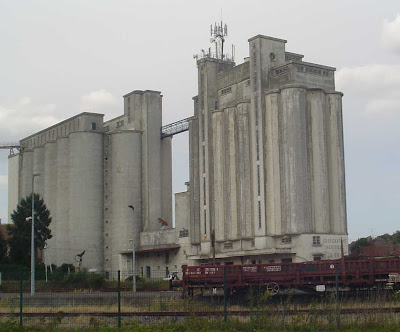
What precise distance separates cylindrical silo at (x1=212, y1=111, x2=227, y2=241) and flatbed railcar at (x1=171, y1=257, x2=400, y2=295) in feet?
129

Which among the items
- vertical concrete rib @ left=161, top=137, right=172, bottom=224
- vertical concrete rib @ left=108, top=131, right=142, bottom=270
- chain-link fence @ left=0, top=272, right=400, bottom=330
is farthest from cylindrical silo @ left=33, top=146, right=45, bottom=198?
chain-link fence @ left=0, top=272, right=400, bottom=330

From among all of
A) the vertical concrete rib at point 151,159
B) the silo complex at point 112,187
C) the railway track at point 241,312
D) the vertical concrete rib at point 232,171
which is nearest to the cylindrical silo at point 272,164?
the vertical concrete rib at point 232,171

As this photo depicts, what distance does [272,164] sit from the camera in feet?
238

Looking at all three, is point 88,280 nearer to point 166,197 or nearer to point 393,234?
point 166,197

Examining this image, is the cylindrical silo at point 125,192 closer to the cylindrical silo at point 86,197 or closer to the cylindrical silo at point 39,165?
the cylindrical silo at point 86,197

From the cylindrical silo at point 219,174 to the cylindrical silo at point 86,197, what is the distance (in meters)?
24.8

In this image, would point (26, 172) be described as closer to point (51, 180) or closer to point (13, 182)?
point (13, 182)

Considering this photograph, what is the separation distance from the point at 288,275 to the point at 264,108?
38950 millimetres

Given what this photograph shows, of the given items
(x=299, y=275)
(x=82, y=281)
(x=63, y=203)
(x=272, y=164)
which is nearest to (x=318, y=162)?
(x=272, y=164)

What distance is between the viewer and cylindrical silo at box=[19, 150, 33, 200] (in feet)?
387

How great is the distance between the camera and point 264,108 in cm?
7438

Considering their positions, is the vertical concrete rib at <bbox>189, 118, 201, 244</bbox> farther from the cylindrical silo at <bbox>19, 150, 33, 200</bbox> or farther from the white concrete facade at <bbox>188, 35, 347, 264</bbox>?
the cylindrical silo at <bbox>19, 150, 33, 200</bbox>

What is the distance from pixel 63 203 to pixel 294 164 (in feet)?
147

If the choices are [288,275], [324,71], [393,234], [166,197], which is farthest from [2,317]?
[393,234]
